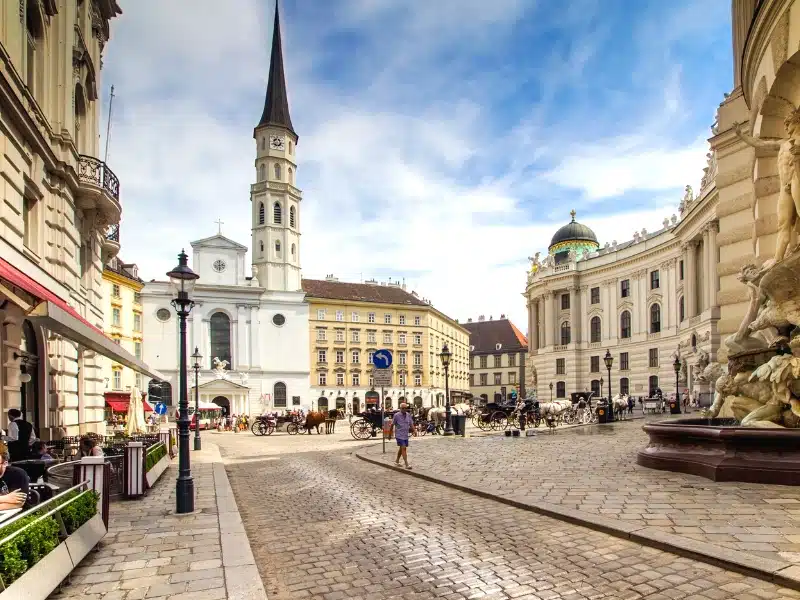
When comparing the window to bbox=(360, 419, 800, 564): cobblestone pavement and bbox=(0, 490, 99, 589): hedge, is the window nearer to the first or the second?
bbox=(360, 419, 800, 564): cobblestone pavement

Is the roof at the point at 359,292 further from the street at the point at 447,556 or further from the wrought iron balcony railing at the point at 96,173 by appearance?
the street at the point at 447,556

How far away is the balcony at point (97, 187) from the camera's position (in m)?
17.2

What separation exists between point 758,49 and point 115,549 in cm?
1550

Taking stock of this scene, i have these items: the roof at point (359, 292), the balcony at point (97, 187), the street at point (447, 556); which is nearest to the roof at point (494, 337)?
the roof at point (359, 292)

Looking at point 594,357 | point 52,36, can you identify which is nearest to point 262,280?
point 594,357

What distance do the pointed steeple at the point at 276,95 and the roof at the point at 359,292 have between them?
1949 centimetres

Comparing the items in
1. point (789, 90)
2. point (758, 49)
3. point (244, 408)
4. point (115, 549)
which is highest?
point (758, 49)

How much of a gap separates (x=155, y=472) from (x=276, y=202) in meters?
58.7

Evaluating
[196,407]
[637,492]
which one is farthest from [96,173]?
[637,492]

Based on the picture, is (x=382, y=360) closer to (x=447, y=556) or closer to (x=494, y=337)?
(x=447, y=556)

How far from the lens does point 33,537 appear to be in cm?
489

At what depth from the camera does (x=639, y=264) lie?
5191cm

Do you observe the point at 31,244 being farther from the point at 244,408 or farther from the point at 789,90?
the point at 244,408

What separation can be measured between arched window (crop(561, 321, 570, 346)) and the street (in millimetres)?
52865
